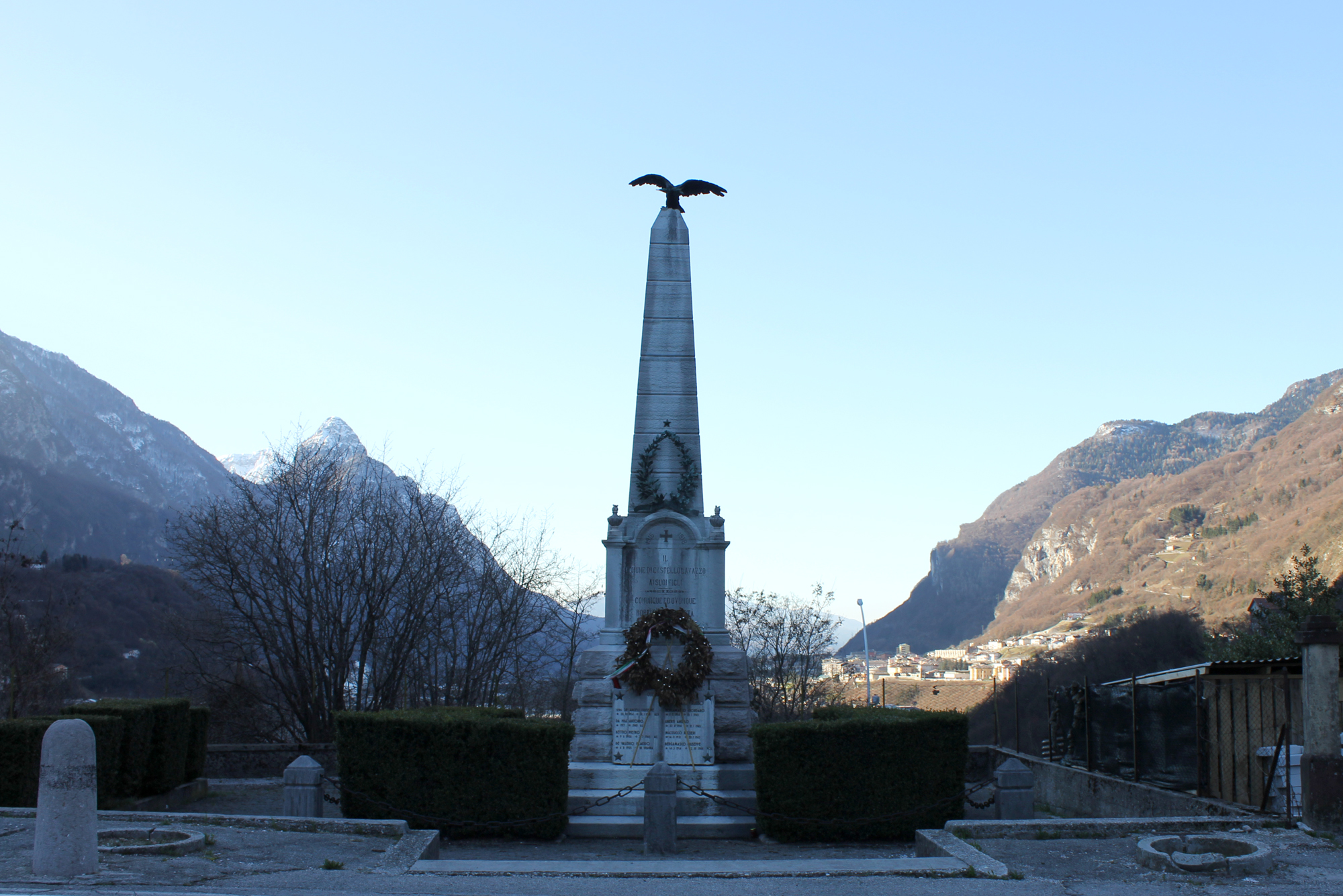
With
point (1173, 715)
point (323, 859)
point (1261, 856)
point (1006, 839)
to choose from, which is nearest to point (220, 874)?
point (323, 859)

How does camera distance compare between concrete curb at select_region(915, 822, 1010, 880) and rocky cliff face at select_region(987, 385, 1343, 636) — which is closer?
concrete curb at select_region(915, 822, 1010, 880)

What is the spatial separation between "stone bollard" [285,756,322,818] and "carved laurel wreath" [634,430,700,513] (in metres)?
6.32

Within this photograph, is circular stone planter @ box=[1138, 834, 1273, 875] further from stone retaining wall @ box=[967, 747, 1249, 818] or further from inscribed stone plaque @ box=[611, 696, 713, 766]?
inscribed stone plaque @ box=[611, 696, 713, 766]

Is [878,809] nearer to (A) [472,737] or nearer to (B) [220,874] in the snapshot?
(A) [472,737]

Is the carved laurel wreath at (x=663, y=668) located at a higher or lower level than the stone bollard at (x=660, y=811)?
higher

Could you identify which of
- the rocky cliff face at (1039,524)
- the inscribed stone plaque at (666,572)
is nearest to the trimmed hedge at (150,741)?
the inscribed stone plaque at (666,572)

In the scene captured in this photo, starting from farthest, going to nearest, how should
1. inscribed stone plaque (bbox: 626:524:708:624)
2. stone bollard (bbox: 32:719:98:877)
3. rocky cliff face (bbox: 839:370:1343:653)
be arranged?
rocky cliff face (bbox: 839:370:1343:653) → inscribed stone plaque (bbox: 626:524:708:624) → stone bollard (bbox: 32:719:98:877)

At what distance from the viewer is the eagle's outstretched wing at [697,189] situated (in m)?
18.4

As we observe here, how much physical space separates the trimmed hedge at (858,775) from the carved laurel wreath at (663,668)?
2908 millimetres

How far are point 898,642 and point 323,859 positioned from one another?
13075cm

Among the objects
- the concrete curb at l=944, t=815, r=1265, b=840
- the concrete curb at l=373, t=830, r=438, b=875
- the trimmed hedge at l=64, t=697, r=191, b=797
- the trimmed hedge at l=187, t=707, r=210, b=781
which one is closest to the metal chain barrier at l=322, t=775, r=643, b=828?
the concrete curb at l=373, t=830, r=438, b=875

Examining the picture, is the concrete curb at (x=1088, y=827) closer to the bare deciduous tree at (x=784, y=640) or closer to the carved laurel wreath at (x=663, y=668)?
the carved laurel wreath at (x=663, y=668)

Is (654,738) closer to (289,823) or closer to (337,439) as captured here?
(289,823)

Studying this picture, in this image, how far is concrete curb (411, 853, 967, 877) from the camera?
30.6ft
